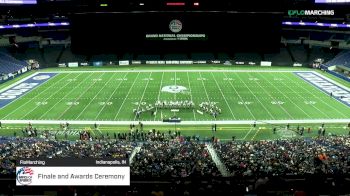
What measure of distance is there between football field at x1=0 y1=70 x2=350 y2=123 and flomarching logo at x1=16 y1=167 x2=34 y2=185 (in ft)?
73.5

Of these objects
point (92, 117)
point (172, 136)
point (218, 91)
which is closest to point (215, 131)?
point (172, 136)

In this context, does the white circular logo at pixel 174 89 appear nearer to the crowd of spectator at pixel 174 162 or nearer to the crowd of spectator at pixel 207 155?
the crowd of spectator at pixel 207 155

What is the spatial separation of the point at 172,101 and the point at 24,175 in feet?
93.0

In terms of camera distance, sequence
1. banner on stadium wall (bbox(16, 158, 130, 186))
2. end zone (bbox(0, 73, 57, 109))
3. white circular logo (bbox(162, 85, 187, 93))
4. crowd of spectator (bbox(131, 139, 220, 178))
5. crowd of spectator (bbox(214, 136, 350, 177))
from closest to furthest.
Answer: banner on stadium wall (bbox(16, 158, 130, 186)) → crowd of spectator (bbox(131, 139, 220, 178)) → crowd of spectator (bbox(214, 136, 350, 177)) → end zone (bbox(0, 73, 57, 109)) → white circular logo (bbox(162, 85, 187, 93))

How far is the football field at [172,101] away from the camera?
3500cm

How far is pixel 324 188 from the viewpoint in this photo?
10289 millimetres

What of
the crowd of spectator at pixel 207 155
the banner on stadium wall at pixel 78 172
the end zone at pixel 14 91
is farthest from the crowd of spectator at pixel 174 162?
the end zone at pixel 14 91

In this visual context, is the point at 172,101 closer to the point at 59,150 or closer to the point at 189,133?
the point at 189,133

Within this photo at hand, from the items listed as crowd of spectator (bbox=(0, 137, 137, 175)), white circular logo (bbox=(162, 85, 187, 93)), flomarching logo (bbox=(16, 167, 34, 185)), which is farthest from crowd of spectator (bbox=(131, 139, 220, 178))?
white circular logo (bbox=(162, 85, 187, 93))

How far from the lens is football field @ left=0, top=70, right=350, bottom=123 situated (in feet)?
115

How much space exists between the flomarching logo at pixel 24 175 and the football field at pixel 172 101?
882 inches

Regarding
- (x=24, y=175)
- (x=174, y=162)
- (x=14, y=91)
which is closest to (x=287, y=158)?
(x=174, y=162)

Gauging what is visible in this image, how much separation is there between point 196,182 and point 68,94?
34.9m

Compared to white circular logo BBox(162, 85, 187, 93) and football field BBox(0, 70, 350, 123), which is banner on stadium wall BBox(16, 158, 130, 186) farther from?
white circular logo BBox(162, 85, 187, 93)
